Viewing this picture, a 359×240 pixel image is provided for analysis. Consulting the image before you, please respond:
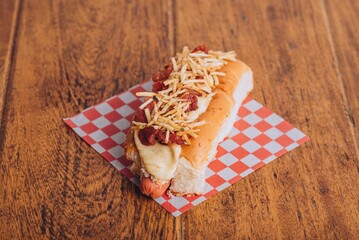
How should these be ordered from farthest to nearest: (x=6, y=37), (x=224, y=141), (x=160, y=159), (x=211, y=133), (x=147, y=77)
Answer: (x=6, y=37) → (x=147, y=77) → (x=224, y=141) → (x=211, y=133) → (x=160, y=159)

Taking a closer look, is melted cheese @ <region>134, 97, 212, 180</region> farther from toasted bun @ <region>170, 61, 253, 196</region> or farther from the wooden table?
the wooden table

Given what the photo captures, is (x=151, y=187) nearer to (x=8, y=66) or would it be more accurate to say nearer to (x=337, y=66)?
(x=8, y=66)

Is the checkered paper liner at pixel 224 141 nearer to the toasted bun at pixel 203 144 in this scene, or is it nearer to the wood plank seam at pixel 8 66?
the toasted bun at pixel 203 144

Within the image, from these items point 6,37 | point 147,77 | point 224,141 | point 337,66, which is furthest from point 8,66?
point 337,66

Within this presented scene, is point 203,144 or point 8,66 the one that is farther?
point 8,66

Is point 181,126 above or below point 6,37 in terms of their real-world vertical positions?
above

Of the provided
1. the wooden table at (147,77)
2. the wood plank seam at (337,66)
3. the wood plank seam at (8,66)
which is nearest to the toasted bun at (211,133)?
the wooden table at (147,77)

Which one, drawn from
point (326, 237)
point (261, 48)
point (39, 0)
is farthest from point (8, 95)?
point (326, 237)
